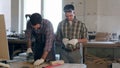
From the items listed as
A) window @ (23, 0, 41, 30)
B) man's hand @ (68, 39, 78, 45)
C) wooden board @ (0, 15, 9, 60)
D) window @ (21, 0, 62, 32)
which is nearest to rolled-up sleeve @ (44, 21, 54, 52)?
man's hand @ (68, 39, 78, 45)

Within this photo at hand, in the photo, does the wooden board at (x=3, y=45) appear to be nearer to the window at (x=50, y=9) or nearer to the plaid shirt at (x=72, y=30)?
the plaid shirt at (x=72, y=30)

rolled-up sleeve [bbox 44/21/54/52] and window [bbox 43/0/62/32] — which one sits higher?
window [bbox 43/0/62/32]

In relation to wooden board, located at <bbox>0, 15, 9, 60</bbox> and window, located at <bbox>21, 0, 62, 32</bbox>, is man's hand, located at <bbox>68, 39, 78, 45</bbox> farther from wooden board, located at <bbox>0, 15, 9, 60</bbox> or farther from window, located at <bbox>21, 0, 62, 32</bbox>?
window, located at <bbox>21, 0, 62, 32</bbox>

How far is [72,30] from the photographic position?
2.97m

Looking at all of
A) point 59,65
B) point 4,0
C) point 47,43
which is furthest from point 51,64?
point 4,0

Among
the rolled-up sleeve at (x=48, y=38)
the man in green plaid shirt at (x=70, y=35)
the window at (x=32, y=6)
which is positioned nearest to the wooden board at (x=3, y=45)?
the rolled-up sleeve at (x=48, y=38)

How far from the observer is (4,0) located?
6035 millimetres

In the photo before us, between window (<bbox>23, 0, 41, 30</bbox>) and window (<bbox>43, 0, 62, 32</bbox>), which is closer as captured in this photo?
window (<bbox>43, 0, 62, 32</bbox>)

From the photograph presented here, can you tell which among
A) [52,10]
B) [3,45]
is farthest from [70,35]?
[52,10]

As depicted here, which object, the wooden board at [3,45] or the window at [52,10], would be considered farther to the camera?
the window at [52,10]

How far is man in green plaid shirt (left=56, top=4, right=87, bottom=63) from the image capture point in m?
2.90

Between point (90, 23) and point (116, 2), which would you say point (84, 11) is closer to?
point (90, 23)

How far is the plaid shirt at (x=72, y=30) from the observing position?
295 centimetres

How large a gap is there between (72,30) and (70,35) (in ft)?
0.24
